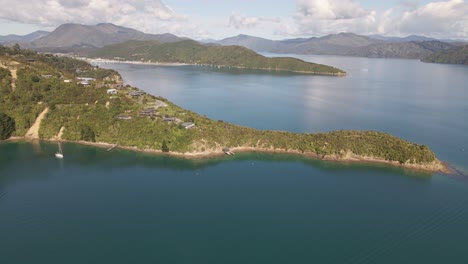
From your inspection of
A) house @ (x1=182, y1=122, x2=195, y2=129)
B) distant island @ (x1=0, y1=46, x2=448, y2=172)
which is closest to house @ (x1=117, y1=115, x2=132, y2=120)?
distant island @ (x1=0, y1=46, x2=448, y2=172)

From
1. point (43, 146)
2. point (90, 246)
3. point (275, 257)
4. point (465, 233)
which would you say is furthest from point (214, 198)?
point (43, 146)

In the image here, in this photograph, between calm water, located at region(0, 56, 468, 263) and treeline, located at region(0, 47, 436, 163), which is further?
treeline, located at region(0, 47, 436, 163)

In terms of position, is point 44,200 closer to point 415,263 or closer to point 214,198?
point 214,198

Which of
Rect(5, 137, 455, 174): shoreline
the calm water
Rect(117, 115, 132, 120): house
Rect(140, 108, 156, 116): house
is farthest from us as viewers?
Rect(140, 108, 156, 116): house

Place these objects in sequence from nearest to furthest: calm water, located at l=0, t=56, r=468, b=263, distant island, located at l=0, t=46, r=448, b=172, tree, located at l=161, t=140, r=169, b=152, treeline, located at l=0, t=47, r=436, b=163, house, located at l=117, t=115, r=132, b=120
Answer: calm water, located at l=0, t=56, r=468, b=263
distant island, located at l=0, t=46, r=448, b=172
treeline, located at l=0, t=47, r=436, b=163
tree, located at l=161, t=140, r=169, b=152
house, located at l=117, t=115, r=132, b=120

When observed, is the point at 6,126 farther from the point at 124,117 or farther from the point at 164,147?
the point at 164,147

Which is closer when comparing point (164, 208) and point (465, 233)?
point (465, 233)

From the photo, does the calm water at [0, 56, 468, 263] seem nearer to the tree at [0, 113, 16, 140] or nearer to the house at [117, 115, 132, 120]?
the tree at [0, 113, 16, 140]
